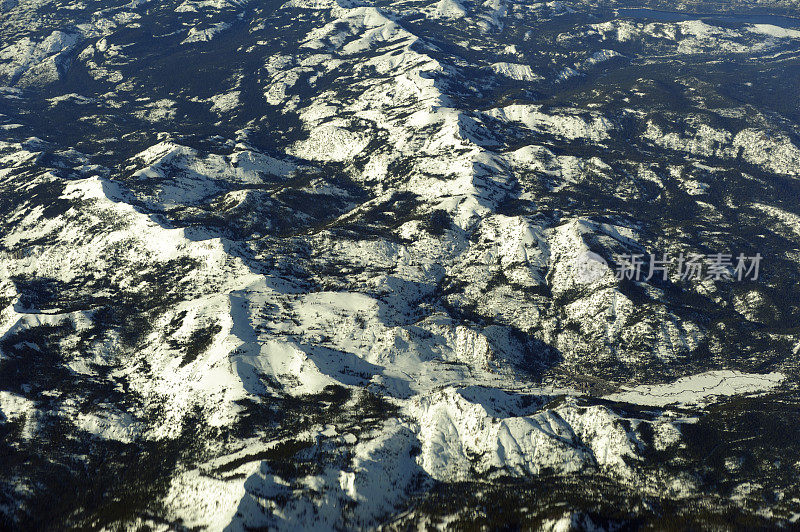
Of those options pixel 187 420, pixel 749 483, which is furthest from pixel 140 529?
pixel 749 483

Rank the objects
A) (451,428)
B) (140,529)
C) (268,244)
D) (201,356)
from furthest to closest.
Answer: (268,244) → (201,356) → (451,428) → (140,529)

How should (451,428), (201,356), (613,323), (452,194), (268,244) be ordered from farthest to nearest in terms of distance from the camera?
(452,194)
(268,244)
(613,323)
(201,356)
(451,428)

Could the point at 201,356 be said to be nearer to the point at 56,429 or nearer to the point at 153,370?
the point at 153,370

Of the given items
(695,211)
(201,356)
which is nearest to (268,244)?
(201,356)

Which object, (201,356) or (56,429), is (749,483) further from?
(56,429)

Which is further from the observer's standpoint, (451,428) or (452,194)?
→ (452,194)

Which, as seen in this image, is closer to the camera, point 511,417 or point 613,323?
point 511,417

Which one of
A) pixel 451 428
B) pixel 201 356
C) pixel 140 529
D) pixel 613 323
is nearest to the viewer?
pixel 140 529

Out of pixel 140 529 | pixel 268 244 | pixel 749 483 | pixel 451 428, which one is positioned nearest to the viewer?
pixel 140 529

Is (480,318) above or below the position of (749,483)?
below

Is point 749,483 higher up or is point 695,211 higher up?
point 749,483
